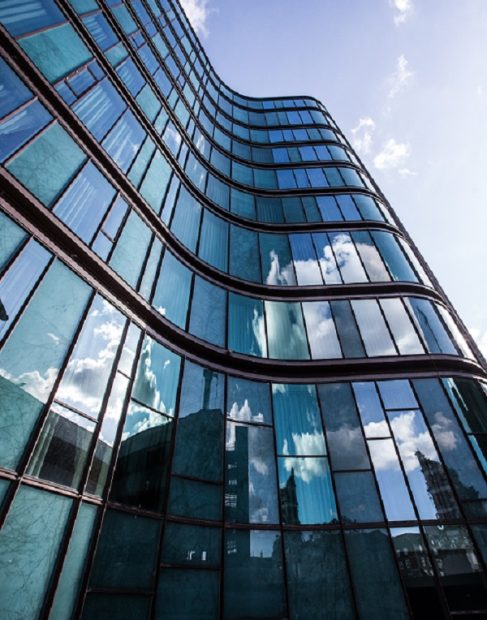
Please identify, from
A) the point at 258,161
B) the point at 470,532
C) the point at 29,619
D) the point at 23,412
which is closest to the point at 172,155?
the point at 258,161

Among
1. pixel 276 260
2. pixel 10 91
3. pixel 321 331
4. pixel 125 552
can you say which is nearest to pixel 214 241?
pixel 276 260

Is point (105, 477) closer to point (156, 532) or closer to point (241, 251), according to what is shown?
point (156, 532)

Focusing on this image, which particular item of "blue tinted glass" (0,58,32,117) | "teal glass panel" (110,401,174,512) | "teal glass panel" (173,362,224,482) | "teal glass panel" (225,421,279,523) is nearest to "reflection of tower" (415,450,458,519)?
"teal glass panel" (225,421,279,523)

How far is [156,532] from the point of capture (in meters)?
8.56

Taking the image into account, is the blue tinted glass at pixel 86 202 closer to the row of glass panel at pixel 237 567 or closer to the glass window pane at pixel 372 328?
the row of glass panel at pixel 237 567

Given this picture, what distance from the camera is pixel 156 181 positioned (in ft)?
46.6

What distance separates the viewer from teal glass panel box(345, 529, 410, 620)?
29.0ft

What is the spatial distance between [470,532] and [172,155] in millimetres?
17023

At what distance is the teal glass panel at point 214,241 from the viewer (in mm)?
15342

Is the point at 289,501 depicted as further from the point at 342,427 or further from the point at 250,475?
the point at 342,427

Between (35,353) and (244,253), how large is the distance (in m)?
11.2

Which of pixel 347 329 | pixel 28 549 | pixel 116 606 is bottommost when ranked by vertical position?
pixel 116 606

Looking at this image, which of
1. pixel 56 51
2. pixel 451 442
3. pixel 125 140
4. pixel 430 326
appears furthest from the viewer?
pixel 430 326

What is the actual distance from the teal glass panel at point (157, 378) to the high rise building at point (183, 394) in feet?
0.15
